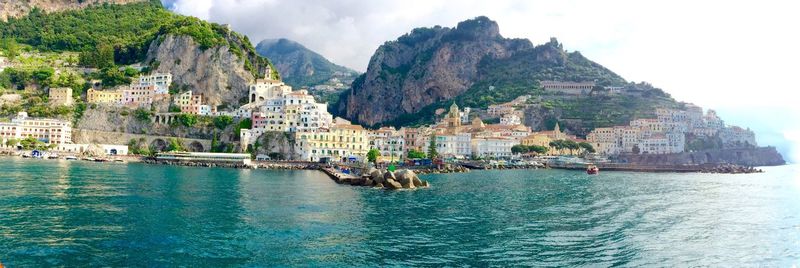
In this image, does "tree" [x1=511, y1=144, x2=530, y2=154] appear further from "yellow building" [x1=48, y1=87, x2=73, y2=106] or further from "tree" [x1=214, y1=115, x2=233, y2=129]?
"yellow building" [x1=48, y1=87, x2=73, y2=106]

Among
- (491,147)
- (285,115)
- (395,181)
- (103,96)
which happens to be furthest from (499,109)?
(395,181)

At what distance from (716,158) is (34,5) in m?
183

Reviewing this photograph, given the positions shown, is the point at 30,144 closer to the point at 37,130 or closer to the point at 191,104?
the point at 37,130

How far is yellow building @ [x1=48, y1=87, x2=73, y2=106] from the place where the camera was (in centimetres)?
10662

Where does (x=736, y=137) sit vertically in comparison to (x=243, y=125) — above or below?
above

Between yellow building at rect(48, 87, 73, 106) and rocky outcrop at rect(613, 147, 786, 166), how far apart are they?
365ft

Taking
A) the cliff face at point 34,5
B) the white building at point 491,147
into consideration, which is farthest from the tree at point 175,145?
the cliff face at point 34,5

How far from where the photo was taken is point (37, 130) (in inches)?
3799

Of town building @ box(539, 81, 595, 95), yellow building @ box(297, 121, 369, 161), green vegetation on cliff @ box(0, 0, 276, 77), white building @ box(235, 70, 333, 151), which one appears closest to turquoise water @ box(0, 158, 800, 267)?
yellow building @ box(297, 121, 369, 161)

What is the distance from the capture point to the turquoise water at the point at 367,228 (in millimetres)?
22516

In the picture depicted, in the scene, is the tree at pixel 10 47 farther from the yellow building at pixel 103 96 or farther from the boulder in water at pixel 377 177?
the boulder in water at pixel 377 177

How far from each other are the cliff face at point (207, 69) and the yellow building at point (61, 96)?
1702cm

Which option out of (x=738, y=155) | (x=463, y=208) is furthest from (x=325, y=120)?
(x=738, y=155)

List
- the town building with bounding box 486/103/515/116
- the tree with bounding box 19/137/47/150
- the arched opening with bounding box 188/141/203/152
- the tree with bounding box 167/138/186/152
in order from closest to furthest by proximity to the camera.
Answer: the tree with bounding box 19/137/47/150, the tree with bounding box 167/138/186/152, the arched opening with bounding box 188/141/203/152, the town building with bounding box 486/103/515/116
